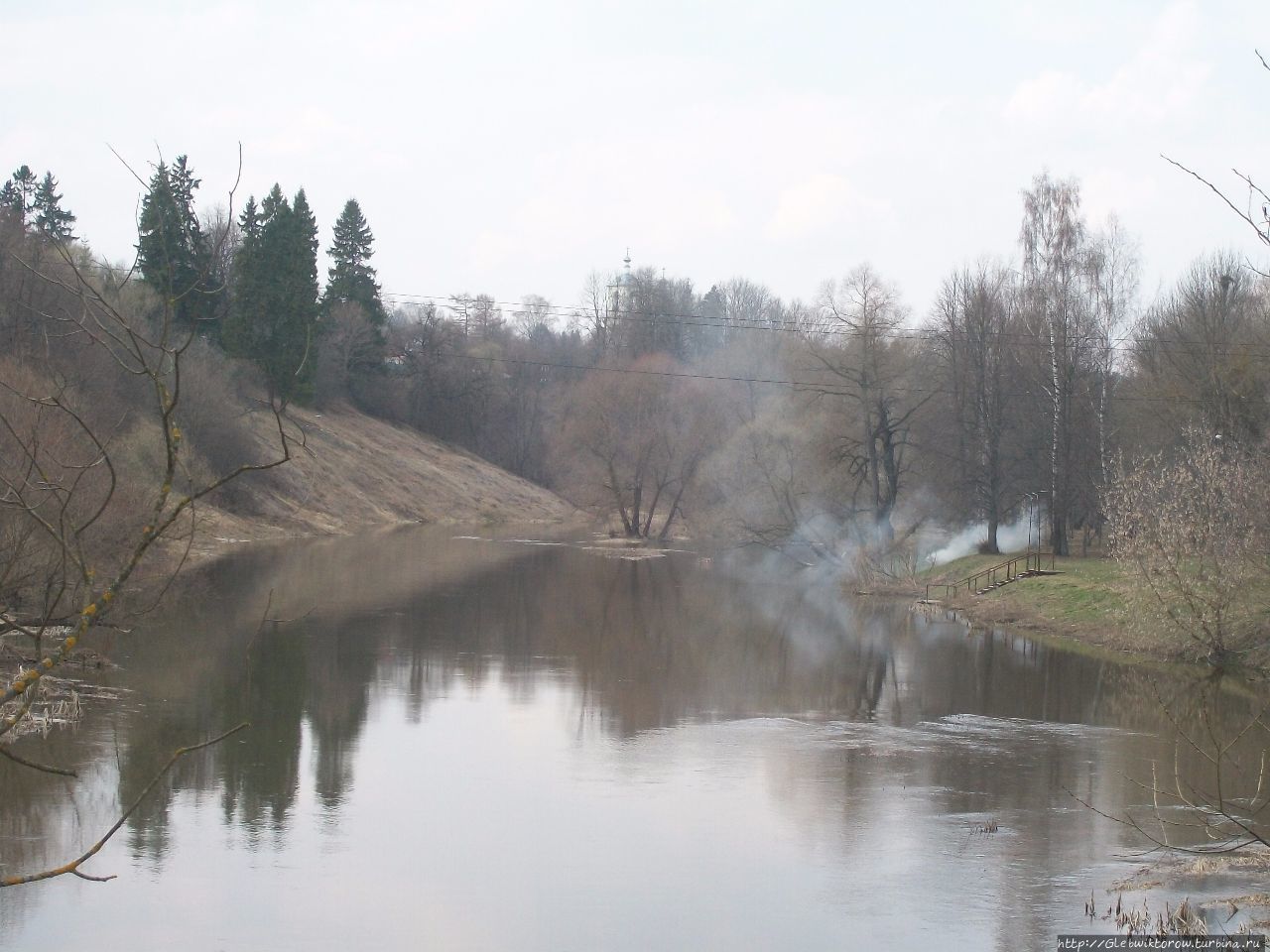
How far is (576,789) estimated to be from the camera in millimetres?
16109

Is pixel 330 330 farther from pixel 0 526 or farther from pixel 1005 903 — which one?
pixel 1005 903

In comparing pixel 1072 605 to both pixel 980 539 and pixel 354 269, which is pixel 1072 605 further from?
pixel 354 269

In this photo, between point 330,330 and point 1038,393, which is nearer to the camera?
point 1038,393

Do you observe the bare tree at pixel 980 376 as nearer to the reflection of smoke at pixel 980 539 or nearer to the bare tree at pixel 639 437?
the reflection of smoke at pixel 980 539

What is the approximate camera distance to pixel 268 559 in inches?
1735

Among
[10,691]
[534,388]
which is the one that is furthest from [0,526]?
[534,388]

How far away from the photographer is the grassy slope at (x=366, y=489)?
192ft

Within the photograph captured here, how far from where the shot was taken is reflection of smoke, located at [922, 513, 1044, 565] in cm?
4716

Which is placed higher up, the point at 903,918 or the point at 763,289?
the point at 763,289

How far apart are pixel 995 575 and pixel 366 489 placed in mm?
38886

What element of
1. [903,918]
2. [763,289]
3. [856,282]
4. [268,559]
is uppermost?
[763,289]

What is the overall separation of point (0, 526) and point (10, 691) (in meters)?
16.8

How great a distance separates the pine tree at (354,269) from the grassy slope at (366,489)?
698cm

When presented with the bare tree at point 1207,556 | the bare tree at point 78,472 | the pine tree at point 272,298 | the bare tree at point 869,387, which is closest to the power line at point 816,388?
the bare tree at point 869,387
